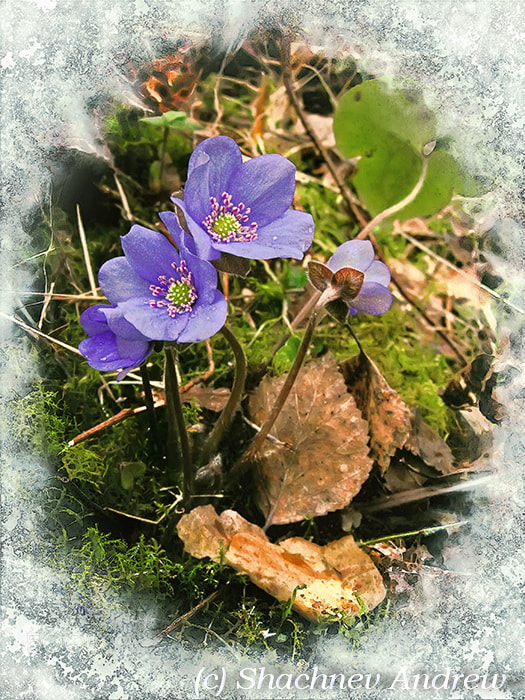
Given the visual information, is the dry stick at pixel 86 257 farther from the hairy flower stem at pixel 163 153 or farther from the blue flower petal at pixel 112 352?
the blue flower petal at pixel 112 352

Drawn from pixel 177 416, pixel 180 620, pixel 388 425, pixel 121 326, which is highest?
pixel 121 326

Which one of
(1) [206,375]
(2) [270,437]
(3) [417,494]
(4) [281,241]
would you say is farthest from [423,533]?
(4) [281,241]

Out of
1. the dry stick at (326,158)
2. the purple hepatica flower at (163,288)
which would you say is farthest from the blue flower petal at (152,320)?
the dry stick at (326,158)

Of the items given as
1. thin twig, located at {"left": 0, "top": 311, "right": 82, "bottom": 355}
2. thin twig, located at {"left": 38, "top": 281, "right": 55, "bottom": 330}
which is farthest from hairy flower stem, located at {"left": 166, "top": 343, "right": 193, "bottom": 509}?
thin twig, located at {"left": 38, "top": 281, "right": 55, "bottom": 330}

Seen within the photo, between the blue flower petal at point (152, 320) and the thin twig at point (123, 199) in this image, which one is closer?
the blue flower petal at point (152, 320)

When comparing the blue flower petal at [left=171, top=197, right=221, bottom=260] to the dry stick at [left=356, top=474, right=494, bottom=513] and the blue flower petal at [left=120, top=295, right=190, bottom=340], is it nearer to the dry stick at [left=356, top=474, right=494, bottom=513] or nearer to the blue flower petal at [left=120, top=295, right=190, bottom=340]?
the blue flower petal at [left=120, top=295, right=190, bottom=340]

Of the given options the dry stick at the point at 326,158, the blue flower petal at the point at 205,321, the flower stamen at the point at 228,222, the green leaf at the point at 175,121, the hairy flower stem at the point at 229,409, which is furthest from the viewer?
the dry stick at the point at 326,158

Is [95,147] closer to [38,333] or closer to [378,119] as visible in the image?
[38,333]

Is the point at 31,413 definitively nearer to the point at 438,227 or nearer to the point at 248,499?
the point at 248,499
